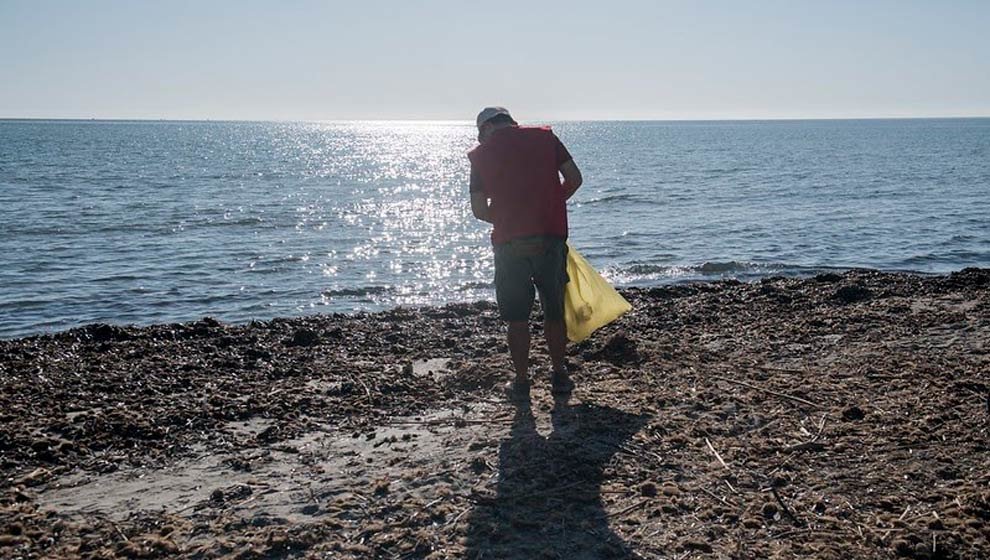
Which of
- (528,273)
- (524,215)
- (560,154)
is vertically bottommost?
(528,273)

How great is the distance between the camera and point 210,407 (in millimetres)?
6312

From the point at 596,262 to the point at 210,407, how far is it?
13844 mm

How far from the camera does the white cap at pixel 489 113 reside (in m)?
6.25

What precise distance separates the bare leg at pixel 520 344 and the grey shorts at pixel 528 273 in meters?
0.06

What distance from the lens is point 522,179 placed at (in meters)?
6.19

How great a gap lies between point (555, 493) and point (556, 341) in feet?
6.58

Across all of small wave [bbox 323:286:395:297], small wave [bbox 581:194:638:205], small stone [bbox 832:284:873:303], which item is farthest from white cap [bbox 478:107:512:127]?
small wave [bbox 581:194:638:205]

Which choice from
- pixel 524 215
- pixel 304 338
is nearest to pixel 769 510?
pixel 524 215

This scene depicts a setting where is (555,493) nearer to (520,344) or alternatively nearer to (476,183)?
(520,344)

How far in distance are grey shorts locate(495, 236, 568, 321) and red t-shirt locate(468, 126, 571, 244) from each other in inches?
3.3

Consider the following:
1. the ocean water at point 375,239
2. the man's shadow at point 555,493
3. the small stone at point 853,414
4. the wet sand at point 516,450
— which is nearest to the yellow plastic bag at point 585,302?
the wet sand at point 516,450

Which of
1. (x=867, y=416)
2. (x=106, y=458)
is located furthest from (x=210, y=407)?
(x=867, y=416)

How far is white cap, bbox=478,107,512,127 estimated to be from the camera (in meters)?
6.25

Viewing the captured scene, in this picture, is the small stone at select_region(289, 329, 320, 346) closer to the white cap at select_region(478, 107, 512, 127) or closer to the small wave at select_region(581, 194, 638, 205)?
the white cap at select_region(478, 107, 512, 127)
